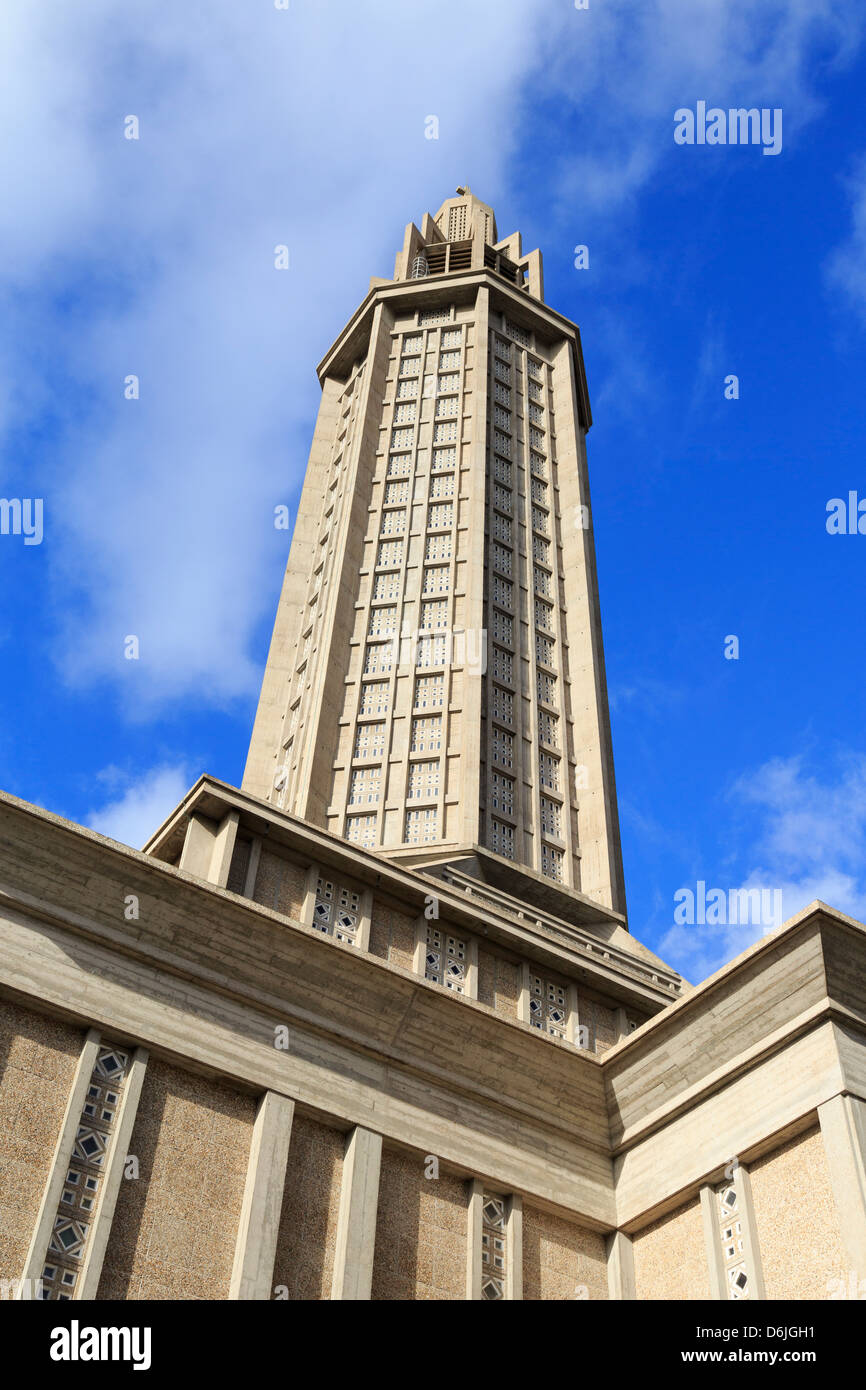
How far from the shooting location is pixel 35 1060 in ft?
39.7

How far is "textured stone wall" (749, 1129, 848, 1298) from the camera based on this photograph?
38.8 feet

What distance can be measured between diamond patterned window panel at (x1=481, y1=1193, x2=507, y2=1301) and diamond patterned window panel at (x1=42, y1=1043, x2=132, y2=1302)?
4.00 meters

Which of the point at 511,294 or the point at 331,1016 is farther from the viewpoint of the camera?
the point at 511,294

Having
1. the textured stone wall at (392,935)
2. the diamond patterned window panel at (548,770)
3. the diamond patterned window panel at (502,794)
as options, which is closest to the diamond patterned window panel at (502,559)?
the diamond patterned window panel at (548,770)

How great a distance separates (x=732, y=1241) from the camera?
514 inches

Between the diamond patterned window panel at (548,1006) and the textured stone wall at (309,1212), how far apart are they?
3.48 m

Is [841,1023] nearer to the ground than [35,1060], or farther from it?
farther from it

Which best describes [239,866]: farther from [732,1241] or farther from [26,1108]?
[732,1241]

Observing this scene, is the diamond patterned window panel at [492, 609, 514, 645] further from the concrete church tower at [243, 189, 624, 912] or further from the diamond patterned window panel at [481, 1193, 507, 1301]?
the diamond patterned window panel at [481, 1193, 507, 1301]

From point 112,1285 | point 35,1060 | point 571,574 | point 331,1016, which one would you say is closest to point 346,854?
point 331,1016

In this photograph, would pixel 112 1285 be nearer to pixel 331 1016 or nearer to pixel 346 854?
pixel 331 1016

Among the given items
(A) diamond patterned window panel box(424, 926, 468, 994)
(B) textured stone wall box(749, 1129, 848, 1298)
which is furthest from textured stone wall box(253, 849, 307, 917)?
(B) textured stone wall box(749, 1129, 848, 1298)

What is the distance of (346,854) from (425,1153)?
3.56 metres
